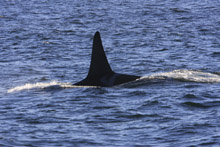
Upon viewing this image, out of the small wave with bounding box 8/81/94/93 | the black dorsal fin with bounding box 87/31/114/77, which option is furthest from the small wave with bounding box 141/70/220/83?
the small wave with bounding box 8/81/94/93

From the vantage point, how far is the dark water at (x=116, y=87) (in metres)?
11.6

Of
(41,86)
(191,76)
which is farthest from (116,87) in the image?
(191,76)

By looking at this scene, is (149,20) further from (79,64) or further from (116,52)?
(79,64)

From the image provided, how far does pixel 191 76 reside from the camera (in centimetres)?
1792

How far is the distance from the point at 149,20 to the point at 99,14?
628 centimetres

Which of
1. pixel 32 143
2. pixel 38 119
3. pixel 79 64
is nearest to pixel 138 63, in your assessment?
pixel 79 64

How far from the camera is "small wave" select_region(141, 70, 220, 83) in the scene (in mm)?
17281

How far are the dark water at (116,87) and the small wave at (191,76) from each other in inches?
1.2

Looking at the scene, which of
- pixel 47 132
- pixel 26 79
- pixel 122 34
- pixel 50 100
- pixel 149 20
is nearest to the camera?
pixel 47 132

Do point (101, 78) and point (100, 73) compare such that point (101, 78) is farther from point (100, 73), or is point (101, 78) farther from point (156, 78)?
point (156, 78)

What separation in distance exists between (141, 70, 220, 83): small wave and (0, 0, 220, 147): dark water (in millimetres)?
32

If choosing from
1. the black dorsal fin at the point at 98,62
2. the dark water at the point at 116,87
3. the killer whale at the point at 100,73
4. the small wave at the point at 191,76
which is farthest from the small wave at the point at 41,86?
the small wave at the point at 191,76

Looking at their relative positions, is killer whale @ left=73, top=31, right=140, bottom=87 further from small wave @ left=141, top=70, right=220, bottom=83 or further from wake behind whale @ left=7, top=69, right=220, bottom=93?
small wave @ left=141, top=70, right=220, bottom=83

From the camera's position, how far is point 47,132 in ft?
38.5
